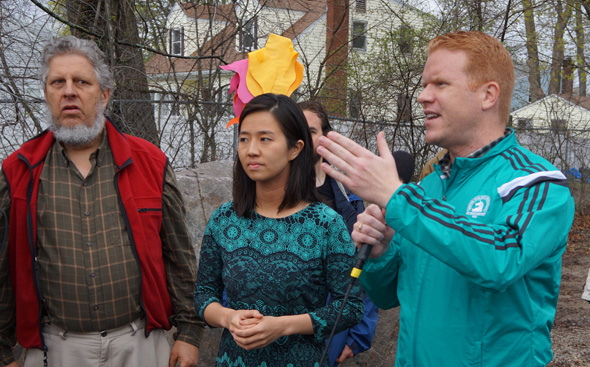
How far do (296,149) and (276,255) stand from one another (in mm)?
492

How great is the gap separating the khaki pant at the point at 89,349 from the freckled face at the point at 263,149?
942mm

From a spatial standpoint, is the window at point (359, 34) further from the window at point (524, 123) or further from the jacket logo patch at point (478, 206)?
the jacket logo patch at point (478, 206)

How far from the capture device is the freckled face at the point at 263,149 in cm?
225

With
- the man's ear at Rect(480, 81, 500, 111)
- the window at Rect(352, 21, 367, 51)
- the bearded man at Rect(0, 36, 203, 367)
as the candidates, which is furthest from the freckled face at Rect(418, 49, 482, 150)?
the window at Rect(352, 21, 367, 51)

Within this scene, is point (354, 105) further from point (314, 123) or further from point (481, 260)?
point (481, 260)

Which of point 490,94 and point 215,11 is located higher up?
point 215,11

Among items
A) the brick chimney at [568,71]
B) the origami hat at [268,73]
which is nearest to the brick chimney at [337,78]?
the brick chimney at [568,71]

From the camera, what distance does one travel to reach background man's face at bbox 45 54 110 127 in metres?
2.52

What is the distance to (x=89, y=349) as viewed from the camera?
94.1 inches

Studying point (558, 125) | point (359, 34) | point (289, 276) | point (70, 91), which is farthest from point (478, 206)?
point (558, 125)

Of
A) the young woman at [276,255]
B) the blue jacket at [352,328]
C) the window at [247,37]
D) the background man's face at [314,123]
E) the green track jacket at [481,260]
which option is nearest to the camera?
the green track jacket at [481,260]

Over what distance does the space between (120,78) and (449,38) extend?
581 centimetres

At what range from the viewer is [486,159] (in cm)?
174

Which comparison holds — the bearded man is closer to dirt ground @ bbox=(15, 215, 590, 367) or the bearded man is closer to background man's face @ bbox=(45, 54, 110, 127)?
background man's face @ bbox=(45, 54, 110, 127)
